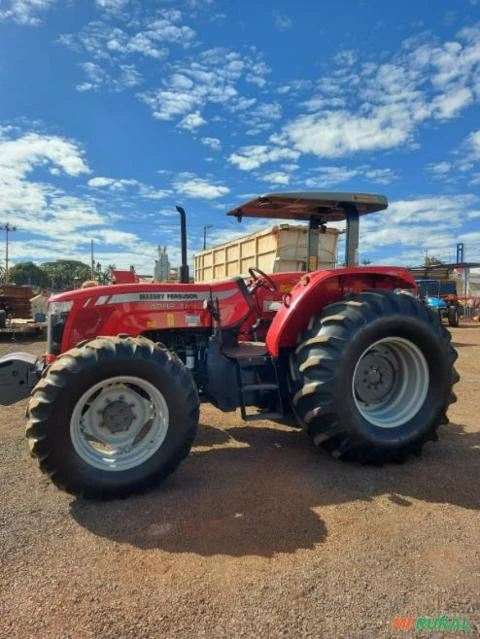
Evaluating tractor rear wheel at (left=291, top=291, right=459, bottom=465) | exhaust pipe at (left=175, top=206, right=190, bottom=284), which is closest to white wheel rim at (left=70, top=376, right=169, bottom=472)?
tractor rear wheel at (left=291, top=291, right=459, bottom=465)

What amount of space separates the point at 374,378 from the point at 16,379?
10.1 feet

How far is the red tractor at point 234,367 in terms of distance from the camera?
332cm

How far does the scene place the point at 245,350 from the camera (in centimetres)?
455

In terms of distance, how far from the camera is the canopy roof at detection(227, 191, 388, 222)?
4344 mm

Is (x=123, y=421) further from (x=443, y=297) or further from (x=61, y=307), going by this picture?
(x=443, y=297)

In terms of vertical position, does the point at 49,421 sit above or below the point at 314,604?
above

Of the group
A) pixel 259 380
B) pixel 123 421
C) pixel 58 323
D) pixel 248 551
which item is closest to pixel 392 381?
pixel 259 380

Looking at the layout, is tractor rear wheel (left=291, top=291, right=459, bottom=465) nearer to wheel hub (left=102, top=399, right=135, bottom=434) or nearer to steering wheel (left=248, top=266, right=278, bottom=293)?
steering wheel (left=248, top=266, right=278, bottom=293)

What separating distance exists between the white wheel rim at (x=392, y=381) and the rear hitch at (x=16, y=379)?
9.06 ft

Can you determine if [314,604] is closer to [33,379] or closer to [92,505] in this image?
[92,505]

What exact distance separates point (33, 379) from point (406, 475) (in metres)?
3.13

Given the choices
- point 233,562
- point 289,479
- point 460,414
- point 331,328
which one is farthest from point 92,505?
point 460,414

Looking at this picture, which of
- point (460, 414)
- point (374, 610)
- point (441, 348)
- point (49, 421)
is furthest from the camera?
point (460, 414)

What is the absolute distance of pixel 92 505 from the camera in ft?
10.7
